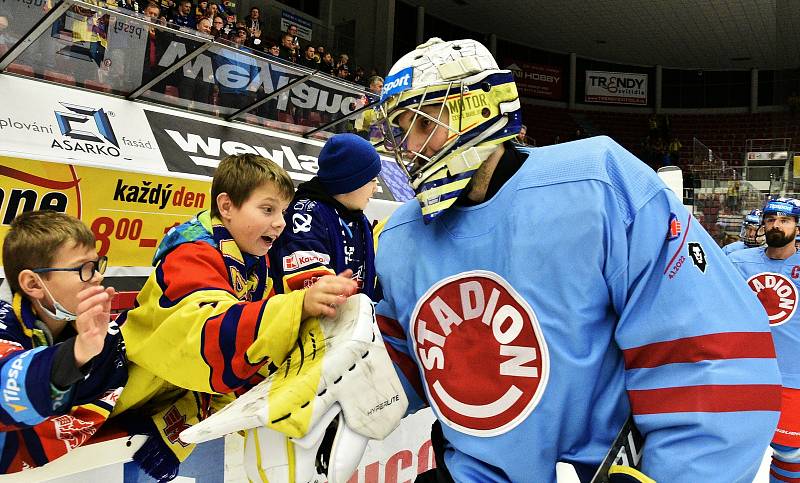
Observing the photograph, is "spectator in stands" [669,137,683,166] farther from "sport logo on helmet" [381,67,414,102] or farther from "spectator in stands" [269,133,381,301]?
"sport logo on helmet" [381,67,414,102]

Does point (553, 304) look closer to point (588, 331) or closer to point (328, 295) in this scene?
point (588, 331)

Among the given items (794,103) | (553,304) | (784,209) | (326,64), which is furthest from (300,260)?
(794,103)

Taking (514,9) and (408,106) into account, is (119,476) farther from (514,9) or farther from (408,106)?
(514,9)

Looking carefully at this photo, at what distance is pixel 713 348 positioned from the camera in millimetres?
978

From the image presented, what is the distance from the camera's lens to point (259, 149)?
566 cm

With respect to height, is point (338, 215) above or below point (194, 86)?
below

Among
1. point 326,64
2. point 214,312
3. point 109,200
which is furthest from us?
point 326,64

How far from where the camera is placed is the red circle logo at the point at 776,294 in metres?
3.93

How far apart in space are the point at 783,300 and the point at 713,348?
3648 mm

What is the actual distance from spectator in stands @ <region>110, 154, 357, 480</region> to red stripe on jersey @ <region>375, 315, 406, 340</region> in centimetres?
23

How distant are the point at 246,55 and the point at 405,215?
4697mm

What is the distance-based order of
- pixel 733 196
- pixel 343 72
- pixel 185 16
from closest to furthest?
pixel 185 16
pixel 733 196
pixel 343 72

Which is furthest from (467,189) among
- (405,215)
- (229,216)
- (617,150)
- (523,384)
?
(229,216)

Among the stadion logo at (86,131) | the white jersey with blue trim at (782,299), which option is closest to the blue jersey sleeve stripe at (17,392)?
the stadion logo at (86,131)
